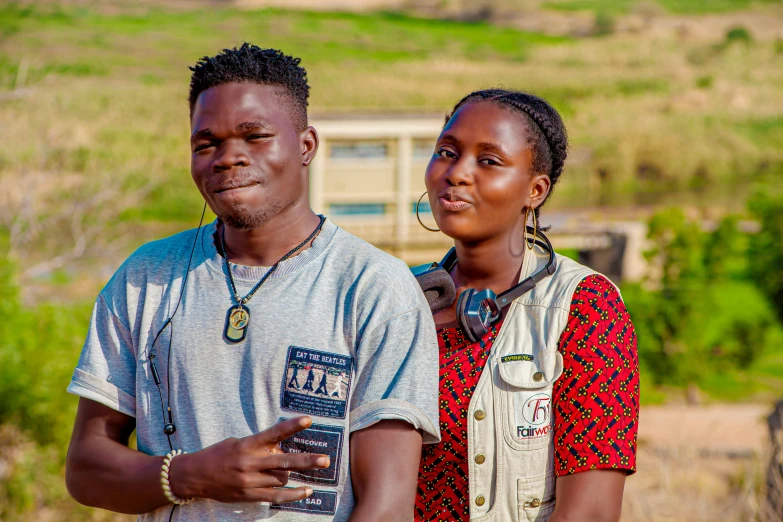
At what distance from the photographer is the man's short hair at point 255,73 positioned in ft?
5.88

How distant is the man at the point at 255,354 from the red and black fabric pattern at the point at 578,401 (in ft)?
1.02

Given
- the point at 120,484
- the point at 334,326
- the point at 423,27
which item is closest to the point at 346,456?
the point at 334,326

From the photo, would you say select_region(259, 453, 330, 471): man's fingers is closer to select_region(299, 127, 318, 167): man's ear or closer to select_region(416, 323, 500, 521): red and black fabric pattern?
select_region(416, 323, 500, 521): red and black fabric pattern

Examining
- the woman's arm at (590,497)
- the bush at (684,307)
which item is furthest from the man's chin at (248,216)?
the bush at (684,307)

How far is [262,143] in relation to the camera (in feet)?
5.80

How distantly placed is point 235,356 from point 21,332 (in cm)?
640

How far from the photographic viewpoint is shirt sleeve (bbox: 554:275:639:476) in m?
1.84

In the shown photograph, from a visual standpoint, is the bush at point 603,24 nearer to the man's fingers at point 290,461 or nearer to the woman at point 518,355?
the woman at point 518,355

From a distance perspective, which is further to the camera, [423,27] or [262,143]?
[423,27]

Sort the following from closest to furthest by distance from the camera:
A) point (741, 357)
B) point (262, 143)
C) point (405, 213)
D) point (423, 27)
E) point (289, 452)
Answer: point (289, 452), point (262, 143), point (741, 357), point (405, 213), point (423, 27)

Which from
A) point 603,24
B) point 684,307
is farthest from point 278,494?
point 603,24

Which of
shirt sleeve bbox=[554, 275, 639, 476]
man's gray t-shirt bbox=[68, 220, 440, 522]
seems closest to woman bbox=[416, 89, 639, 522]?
shirt sleeve bbox=[554, 275, 639, 476]

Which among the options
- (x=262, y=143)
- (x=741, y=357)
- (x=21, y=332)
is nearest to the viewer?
(x=262, y=143)

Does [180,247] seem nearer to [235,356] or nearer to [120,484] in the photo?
[235,356]
